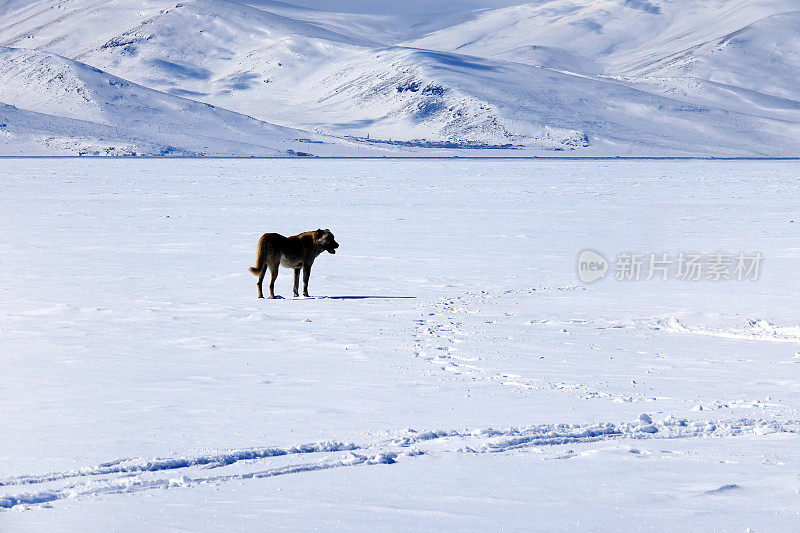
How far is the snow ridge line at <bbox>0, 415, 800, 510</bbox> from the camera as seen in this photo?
6.14 meters

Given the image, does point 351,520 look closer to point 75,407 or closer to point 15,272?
point 75,407

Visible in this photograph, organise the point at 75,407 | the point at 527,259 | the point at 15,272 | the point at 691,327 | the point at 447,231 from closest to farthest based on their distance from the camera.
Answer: the point at 75,407 → the point at 691,327 → the point at 15,272 → the point at 527,259 → the point at 447,231

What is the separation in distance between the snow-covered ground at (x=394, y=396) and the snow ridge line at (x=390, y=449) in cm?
2

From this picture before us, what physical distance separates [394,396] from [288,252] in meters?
6.06

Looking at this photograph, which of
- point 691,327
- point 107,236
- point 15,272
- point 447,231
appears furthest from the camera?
point 447,231

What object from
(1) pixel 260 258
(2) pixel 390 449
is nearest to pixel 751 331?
(1) pixel 260 258

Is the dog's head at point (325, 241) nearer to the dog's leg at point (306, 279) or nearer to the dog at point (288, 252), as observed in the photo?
the dog at point (288, 252)

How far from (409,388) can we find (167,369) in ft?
7.15

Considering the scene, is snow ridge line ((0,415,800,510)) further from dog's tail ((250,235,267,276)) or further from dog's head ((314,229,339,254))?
dog's head ((314,229,339,254))

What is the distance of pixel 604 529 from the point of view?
5.57m

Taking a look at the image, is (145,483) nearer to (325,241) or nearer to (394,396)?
(394,396)

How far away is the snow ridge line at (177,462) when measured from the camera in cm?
625

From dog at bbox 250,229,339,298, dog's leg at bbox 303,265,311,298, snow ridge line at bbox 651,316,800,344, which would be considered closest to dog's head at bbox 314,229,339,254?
dog at bbox 250,229,339,298

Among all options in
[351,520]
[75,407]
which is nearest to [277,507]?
[351,520]
